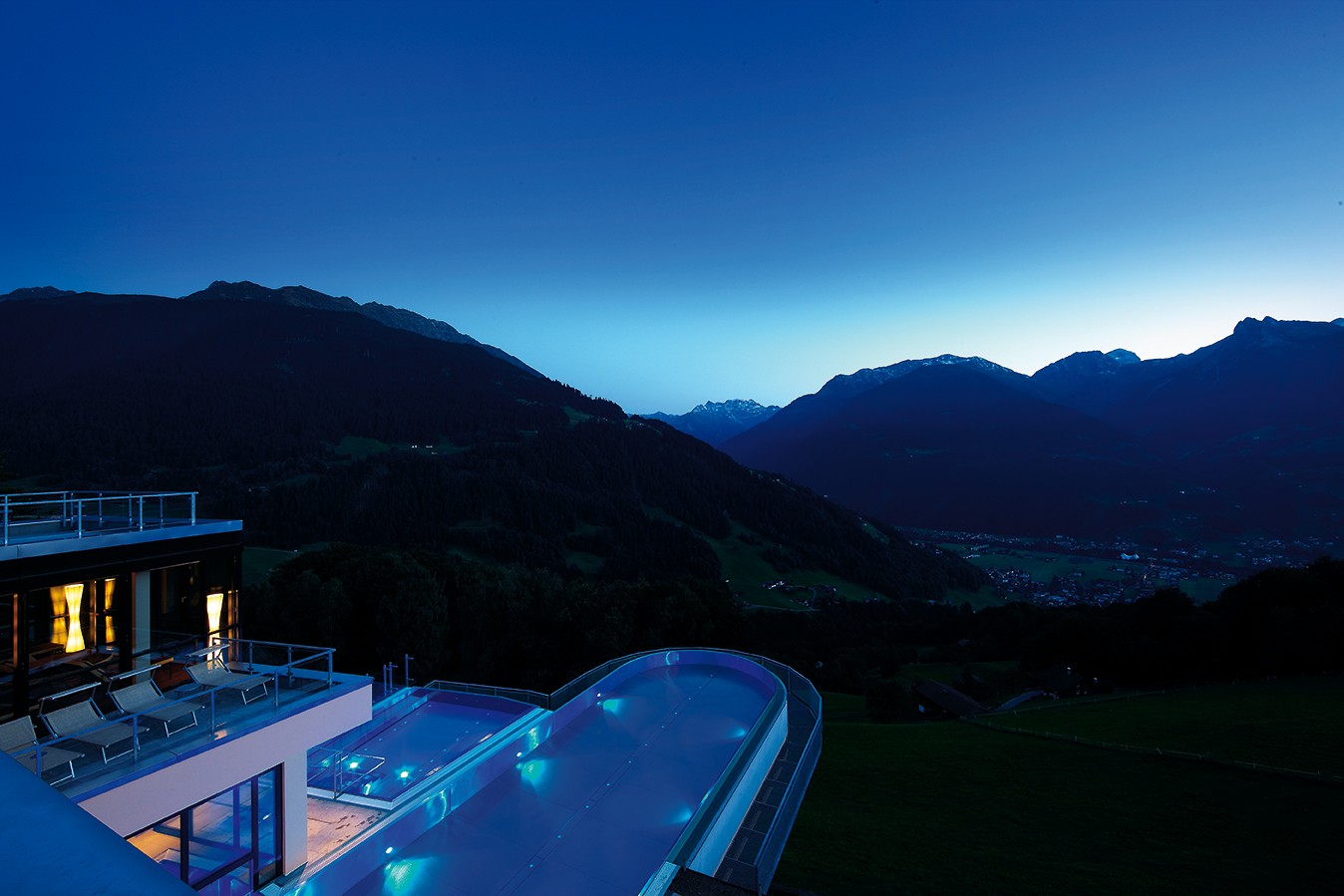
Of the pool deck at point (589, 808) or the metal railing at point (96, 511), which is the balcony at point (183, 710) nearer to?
the metal railing at point (96, 511)

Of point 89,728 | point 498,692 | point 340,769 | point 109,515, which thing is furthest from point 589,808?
point 109,515

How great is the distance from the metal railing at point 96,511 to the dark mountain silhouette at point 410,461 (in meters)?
66.6

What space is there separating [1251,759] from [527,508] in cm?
9665

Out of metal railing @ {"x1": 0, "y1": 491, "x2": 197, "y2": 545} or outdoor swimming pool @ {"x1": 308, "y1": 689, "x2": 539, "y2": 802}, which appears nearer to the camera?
metal railing @ {"x1": 0, "y1": 491, "x2": 197, "y2": 545}

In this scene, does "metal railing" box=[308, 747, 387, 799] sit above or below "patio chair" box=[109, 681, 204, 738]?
below

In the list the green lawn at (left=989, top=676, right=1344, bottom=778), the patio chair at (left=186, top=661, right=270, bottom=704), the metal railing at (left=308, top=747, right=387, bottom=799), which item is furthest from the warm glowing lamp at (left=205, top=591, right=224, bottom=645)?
the green lawn at (left=989, top=676, right=1344, bottom=778)

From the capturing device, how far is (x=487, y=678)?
37000 millimetres

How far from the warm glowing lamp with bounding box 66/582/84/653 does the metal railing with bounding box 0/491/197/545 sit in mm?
1335

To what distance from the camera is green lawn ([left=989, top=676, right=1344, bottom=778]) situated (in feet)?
65.7

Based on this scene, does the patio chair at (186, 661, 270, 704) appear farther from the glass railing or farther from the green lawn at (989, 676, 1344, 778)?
the green lawn at (989, 676, 1344, 778)

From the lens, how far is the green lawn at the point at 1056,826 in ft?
45.5

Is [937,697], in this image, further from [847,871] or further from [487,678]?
[847,871]

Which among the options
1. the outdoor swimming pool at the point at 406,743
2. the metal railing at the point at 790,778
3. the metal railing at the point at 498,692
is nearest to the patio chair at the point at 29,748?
the outdoor swimming pool at the point at 406,743

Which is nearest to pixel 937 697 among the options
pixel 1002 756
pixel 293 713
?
pixel 1002 756
